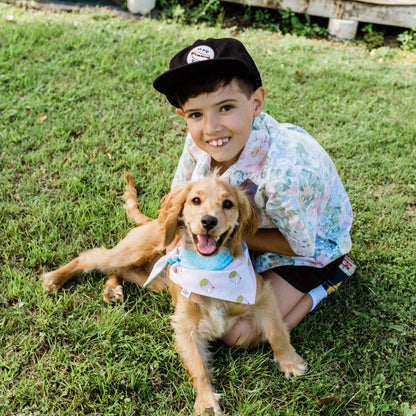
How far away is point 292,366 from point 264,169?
4.20 ft

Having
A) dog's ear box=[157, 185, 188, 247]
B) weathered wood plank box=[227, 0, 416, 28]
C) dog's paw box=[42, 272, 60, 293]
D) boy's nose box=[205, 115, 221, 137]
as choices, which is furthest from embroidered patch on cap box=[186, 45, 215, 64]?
Answer: weathered wood plank box=[227, 0, 416, 28]

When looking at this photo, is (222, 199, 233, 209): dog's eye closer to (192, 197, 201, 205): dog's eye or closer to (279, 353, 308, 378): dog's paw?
(192, 197, 201, 205): dog's eye

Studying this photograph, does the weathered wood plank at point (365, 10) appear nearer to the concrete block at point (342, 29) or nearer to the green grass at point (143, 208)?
the concrete block at point (342, 29)

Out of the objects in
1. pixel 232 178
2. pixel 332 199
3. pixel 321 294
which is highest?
pixel 232 178

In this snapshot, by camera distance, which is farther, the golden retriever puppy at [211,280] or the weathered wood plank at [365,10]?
the weathered wood plank at [365,10]

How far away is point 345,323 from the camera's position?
318cm

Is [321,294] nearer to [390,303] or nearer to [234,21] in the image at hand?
[390,303]

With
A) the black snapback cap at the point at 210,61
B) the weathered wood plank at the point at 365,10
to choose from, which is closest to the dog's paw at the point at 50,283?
the black snapback cap at the point at 210,61

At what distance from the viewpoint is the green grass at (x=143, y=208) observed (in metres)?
2.72

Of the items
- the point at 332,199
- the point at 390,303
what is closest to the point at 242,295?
the point at 332,199

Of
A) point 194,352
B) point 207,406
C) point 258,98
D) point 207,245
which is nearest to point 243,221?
point 207,245

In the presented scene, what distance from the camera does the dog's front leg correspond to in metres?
2.62

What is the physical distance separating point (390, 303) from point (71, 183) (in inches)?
116

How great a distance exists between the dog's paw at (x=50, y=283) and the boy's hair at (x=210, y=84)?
65.4 inches
